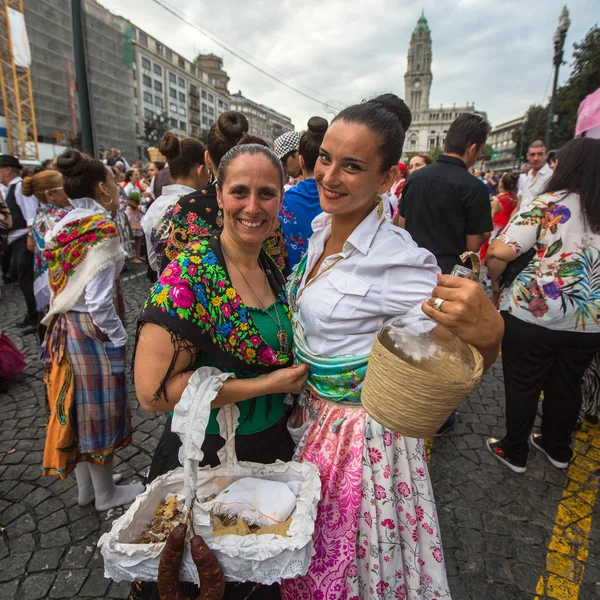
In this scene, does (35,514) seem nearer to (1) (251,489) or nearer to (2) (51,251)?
(2) (51,251)

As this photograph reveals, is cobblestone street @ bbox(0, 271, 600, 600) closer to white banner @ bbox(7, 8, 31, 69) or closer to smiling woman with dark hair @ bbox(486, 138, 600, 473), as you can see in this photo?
smiling woman with dark hair @ bbox(486, 138, 600, 473)

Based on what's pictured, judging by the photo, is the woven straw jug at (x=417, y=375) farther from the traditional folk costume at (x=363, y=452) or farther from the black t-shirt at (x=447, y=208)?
the black t-shirt at (x=447, y=208)

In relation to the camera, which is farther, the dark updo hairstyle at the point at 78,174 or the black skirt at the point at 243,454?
the dark updo hairstyle at the point at 78,174

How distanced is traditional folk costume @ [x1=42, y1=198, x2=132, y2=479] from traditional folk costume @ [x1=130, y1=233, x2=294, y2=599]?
1.02 m

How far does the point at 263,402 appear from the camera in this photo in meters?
1.65

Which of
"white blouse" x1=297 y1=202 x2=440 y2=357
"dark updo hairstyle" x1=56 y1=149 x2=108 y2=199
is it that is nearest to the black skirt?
"white blouse" x1=297 y1=202 x2=440 y2=357

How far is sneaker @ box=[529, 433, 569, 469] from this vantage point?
125 inches

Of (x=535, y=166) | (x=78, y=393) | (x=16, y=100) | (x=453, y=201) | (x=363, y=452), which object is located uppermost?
(x=16, y=100)

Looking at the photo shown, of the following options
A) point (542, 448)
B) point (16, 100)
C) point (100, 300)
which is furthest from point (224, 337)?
point (16, 100)

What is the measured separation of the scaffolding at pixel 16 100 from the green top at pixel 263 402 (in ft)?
130

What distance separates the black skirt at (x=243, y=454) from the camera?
4.75 feet

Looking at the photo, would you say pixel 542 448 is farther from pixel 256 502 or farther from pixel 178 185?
pixel 178 185

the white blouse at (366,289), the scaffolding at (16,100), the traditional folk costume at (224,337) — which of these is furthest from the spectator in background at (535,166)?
the scaffolding at (16,100)

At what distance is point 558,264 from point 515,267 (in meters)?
0.30
